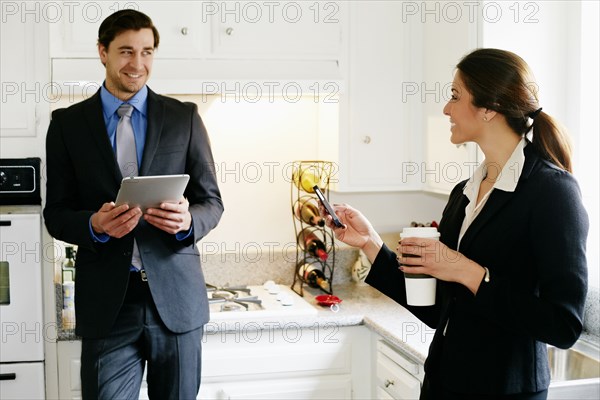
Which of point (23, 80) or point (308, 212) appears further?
point (308, 212)

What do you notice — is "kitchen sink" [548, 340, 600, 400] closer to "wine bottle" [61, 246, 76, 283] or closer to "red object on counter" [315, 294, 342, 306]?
"red object on counter" [315, 294, 342, 306]

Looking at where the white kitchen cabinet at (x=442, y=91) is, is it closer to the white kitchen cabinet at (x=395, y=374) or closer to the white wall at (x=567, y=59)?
the white wall at (x=567, y=59)

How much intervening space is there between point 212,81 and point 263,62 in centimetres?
22

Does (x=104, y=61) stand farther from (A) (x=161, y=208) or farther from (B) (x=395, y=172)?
(B) (x=395, y=172)

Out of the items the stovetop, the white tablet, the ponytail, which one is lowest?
the stovetop

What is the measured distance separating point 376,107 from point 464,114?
1.53 meters

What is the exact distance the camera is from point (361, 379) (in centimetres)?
298

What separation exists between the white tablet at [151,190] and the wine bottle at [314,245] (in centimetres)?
120

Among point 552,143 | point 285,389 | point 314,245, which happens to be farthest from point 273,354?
point 552,143

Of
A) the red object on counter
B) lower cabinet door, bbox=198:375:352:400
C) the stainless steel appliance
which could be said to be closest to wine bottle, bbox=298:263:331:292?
the red object on counter

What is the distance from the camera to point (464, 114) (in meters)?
1.74

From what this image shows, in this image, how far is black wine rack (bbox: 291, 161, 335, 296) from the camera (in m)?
3.36

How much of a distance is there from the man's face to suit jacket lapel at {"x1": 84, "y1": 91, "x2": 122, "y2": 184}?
0.07 metres

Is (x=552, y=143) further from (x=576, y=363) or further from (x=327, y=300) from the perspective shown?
(x=327, y=300)
